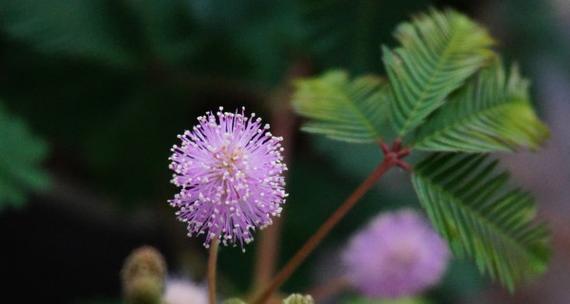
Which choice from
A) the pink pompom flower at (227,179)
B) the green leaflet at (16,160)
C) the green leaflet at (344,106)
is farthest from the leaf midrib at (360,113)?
the green leaflet at (16,160)

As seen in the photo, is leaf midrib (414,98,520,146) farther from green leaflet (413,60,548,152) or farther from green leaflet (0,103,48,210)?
green leaflet (0,103,48,210)

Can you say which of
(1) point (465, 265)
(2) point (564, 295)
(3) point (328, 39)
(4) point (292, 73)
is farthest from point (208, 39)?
(2) point (564, 295)

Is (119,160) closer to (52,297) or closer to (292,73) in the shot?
(292,73)

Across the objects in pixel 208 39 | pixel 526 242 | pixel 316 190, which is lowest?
pixel 526 242

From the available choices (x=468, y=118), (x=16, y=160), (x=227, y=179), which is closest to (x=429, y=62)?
(x=468, y=118)

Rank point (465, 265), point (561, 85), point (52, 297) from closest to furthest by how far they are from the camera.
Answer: point (465, 265), point (52, 297), point (561, 85)

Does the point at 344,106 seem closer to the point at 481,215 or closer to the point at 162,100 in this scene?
the point at 481,215
